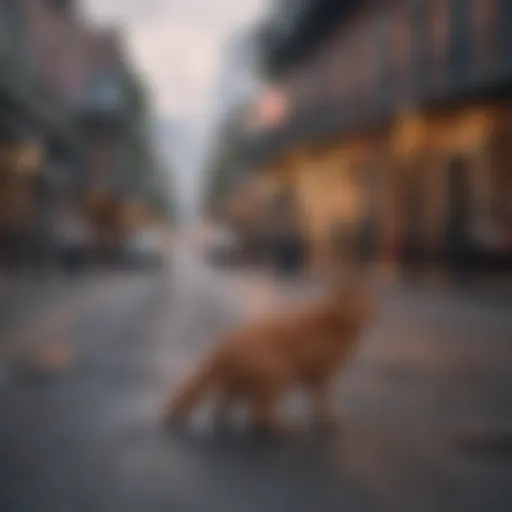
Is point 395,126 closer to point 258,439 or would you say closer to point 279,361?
point 279,361

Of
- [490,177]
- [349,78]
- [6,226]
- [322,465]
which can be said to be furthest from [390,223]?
[6,226]

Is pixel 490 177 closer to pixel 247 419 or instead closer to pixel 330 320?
pixel 330 320

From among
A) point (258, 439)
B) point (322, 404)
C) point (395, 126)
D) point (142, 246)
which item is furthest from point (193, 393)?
point (395, 126)

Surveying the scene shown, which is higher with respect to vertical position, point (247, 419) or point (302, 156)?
point (302, 156)

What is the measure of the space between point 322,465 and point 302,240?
73 centimetres

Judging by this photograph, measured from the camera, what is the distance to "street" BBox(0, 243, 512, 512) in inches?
79.1

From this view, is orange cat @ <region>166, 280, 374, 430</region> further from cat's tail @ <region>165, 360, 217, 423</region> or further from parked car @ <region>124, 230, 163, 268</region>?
parked car @ <region>124, 230, 163, 268</region>

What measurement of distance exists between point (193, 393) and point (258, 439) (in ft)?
0.72

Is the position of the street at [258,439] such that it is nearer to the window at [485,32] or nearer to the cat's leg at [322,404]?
the cat's leg at [322,404]

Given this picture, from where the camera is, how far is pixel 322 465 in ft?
7.64

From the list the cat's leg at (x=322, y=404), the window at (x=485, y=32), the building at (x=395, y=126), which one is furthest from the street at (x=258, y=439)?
the window at (x=485, y=32)

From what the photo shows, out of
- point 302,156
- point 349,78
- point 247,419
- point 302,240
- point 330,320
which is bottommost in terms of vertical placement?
point 247,419

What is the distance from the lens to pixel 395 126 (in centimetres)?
344

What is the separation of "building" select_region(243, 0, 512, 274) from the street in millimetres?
242
